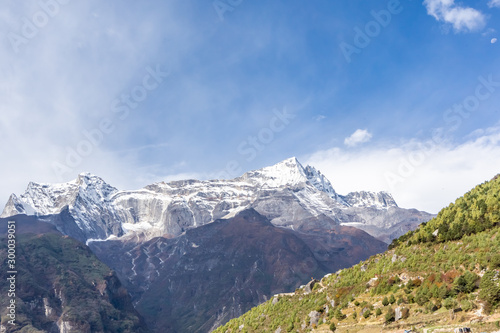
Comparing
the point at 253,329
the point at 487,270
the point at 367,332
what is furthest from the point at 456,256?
the point at 253,329

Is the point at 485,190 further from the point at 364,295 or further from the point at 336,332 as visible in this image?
the point at 336,332

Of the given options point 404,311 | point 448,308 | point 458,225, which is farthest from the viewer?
point 458,225

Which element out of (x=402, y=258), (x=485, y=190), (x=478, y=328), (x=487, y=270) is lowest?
(x=478, y=328)

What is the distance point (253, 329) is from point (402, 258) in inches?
961

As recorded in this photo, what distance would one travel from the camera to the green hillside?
3105 centimetres

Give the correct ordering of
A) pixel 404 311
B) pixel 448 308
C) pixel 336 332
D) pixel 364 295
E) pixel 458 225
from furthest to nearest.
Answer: pixel 458 225 → pixel 364 295 → pixel 336 332 → pixel 404 311 → pixel 448 308

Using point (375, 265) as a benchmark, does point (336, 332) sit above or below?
below

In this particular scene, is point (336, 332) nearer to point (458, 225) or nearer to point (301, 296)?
point (301, 296)

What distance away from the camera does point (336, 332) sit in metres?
38.6

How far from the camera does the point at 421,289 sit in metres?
36.8

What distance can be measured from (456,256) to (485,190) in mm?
26956

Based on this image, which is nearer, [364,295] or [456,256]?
[456,256]

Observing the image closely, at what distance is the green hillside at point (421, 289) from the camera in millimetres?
31047

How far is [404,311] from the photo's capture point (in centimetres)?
3416
